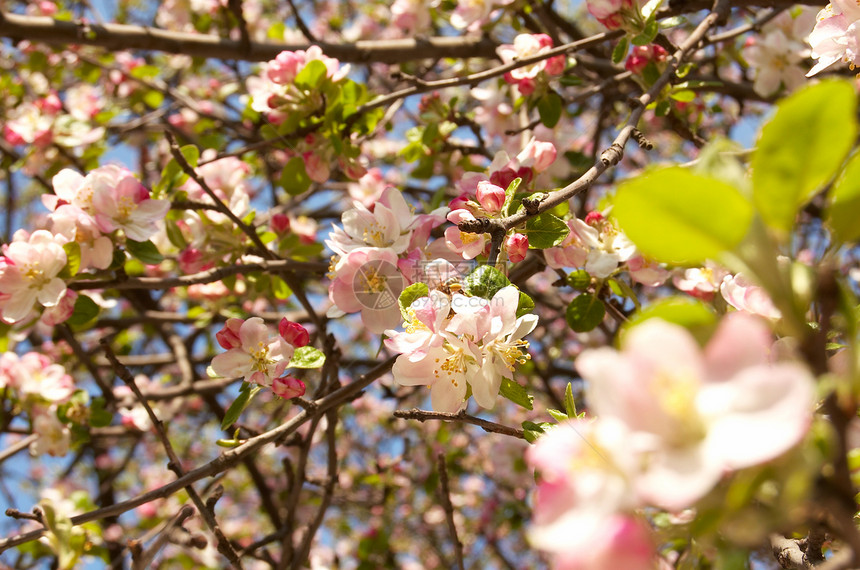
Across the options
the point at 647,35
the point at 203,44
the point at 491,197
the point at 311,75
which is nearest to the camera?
the point at 491,197

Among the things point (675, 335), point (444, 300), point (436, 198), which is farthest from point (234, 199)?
point (675, 335)

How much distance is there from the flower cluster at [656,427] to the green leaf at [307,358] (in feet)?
2.60

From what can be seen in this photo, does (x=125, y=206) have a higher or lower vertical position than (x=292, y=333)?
higher

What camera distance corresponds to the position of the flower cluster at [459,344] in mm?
962

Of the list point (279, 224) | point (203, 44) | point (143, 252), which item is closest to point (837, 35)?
point (279, 224)

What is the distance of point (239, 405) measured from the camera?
4.12 feet

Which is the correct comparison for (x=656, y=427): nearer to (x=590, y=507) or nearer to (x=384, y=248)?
(x=590, y=507)

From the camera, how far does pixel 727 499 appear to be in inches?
19.4

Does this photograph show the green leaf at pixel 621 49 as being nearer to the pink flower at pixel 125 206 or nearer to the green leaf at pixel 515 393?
the green leaf at pixel 515 393

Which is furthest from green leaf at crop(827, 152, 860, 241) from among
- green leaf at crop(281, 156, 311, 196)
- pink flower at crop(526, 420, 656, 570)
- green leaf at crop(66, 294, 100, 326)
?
green leaf at crop(66, 294, 100, 326)

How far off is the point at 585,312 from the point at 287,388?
2.13 feet

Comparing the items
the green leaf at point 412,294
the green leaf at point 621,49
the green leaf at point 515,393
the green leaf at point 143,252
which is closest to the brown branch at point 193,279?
the green leaf at point 143,252

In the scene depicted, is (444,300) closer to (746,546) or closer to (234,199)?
(746,546)

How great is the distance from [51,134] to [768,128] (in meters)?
2.44
